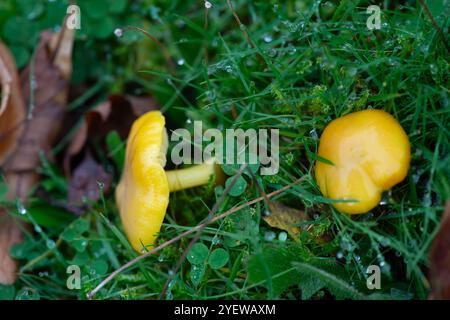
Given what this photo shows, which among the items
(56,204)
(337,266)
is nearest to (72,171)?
(56,204)

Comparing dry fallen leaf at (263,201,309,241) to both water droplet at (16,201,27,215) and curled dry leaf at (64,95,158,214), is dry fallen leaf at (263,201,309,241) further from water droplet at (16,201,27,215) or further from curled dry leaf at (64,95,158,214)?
water droplet at (16,201,27,215)

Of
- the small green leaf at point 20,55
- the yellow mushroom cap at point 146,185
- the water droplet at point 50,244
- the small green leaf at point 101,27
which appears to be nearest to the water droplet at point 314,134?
the yellow mushroom cap at point 146,185

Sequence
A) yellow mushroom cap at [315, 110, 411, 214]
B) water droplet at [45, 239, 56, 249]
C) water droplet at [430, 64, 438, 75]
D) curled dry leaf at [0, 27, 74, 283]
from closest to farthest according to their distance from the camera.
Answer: yellow mushroom cap at [315, 110, 411, 214]
water droplet at [430, 64, 438, 75]
water droplet at [45, 239, 56, 249]
curled dry leaf at [0, 27, 74, 283]

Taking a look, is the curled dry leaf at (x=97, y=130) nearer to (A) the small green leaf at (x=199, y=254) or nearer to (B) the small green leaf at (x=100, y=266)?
(B) the small green leaf at (x=100, y=266)

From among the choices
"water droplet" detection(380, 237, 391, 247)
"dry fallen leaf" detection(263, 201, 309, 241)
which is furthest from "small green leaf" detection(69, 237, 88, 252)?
"water droplet" detection(380, 237, 391, 247)

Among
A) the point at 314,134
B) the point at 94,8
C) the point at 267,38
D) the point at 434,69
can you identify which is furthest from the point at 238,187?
the point at 94,8
